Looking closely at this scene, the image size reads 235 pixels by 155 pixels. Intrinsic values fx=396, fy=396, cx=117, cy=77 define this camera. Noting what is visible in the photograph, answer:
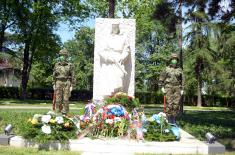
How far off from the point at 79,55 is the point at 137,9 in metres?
21.1

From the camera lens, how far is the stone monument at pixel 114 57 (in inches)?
421

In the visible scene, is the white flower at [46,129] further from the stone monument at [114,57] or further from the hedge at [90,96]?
the hedge at [90,96]

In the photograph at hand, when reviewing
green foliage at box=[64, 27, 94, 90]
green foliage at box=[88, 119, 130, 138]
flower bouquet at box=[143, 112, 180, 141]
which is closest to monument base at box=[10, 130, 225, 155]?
flower bouquet at box=[143, 112, 180, 141]

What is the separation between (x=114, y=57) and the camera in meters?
10.7

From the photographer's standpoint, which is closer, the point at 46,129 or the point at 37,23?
the point at 46,129

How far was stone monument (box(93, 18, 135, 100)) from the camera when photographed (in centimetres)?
1068

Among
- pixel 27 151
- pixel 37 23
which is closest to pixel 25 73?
pixel 37 23

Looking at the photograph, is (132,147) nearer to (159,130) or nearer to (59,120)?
(159,130)

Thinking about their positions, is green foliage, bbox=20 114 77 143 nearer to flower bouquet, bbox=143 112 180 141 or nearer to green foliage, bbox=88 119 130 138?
green foliage, bbox=88 119 130 138

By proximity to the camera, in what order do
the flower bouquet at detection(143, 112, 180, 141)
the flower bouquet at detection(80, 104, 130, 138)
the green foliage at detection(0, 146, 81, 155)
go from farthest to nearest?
the flower bouquet at detection(80, 104, 130, 138), the flower bouquet at detection(143, 112, 180, 141), the green foliage at detection(0, 146, 81, 155)

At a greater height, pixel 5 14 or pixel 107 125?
pixel 5 14

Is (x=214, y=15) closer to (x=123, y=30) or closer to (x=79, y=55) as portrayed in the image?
(x=123, y=30)

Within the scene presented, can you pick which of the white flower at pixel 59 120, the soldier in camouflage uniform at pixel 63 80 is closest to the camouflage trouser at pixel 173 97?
the soldier in camouflage uniform at pixel 63 80

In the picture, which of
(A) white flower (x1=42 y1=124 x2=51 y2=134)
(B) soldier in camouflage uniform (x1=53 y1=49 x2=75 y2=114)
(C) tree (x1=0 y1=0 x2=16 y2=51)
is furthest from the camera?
(C) tree (x1=0 y1=0 x2=16 y2=51)
